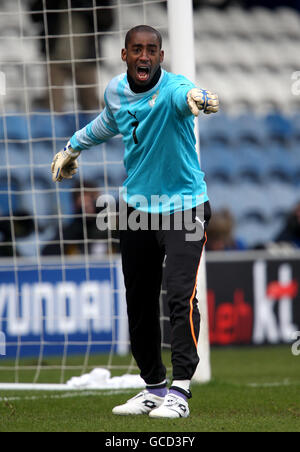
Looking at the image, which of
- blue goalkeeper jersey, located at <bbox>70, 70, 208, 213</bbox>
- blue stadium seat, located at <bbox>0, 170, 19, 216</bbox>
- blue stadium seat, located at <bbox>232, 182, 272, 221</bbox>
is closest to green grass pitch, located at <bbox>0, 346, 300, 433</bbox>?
blue goalkeeper jersey, located at <bbox>70, 70, 208, 213</bbox>

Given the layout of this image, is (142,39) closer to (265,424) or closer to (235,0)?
(265,424)

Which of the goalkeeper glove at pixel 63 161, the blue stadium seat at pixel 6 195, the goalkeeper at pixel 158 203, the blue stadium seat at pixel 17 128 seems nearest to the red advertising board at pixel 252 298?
the blue stadium seat at pixel 6 195

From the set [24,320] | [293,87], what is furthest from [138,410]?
[293,87]

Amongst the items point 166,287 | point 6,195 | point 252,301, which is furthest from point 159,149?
point 6,195

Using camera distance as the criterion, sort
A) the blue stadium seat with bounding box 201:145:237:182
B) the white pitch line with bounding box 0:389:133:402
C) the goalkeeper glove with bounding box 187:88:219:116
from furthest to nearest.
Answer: the blue stadium seat with bounding box 201:145:237:182 → the white pitch line with bounding box 0:389:133:402 → the goalkeeper glove with bounding box 187:88:219:116

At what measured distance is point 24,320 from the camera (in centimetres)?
864

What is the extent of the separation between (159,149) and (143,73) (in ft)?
1.20

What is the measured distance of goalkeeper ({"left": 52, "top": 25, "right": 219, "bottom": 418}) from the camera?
14.1 ft

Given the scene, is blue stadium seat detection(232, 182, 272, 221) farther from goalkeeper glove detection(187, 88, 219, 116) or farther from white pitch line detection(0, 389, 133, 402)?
goalkeeper glove detection(187, 88, 219, 116)

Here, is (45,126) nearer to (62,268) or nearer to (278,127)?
(62,268)

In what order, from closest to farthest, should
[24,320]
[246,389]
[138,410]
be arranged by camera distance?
[138,410] < [246,389] < [24,320]

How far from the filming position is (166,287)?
4516mm

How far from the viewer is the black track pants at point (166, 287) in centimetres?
430
